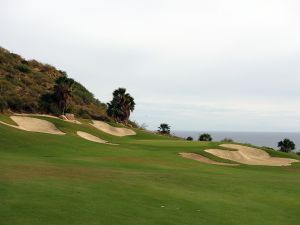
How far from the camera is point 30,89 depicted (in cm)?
7294

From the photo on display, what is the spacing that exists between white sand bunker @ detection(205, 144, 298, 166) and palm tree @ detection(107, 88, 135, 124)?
3185 cm

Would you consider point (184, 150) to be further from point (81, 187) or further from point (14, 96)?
point (14, 96)

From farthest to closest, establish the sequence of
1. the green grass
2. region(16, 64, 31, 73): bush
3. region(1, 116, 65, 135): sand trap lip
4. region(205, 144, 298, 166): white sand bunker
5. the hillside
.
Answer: region(16, 64, 31, 73): bush → the hillside → region(1, 116, 65, 135): sand trap lip → region(205, 144, 298, 166): white sand bunker → the green grass

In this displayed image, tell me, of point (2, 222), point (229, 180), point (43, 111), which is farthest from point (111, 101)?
point (2, 222)

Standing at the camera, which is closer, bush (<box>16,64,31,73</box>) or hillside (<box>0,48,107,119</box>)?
hillside (<box>0,48,107,119</box>)

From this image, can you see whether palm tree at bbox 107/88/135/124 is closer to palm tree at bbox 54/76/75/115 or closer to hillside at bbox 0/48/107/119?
hillside at bbox 0/48/107/119

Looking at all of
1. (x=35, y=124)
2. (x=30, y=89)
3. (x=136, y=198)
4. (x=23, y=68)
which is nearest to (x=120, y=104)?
(x=30, y=89)

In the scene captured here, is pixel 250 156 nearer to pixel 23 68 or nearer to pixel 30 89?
pixel 30 89

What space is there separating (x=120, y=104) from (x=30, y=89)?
608 inches

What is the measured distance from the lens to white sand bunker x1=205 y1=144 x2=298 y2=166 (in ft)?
131

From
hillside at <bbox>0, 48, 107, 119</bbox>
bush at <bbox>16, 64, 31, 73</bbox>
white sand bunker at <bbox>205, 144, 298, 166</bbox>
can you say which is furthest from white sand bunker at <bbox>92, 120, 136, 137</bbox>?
bush at <bbox>16, 64, 31, 73</bbox>

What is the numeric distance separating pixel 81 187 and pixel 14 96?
52.6 metres

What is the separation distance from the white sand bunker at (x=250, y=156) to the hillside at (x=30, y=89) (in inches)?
1116

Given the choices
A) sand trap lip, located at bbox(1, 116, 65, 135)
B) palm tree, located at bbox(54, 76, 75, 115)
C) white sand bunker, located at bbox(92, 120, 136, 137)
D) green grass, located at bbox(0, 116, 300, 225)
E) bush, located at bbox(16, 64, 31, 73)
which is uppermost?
bush, located at bbox(16, 64, 31, 73)
